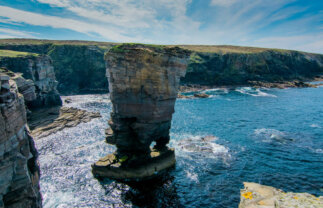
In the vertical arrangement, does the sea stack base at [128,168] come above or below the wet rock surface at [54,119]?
above

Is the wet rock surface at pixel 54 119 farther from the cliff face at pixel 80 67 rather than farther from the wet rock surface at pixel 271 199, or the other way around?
the cliff face at pixel 80 67

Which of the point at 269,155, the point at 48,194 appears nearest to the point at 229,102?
the point at 269,155

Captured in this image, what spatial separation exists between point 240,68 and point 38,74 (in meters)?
114

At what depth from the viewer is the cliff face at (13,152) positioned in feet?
30.4

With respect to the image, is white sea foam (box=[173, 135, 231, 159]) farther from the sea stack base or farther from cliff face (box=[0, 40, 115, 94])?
cliff face (box=[0, 40, 115, 94])

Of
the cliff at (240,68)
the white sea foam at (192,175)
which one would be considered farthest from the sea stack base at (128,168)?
the cliff at (240,68)

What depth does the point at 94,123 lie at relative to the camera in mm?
53969

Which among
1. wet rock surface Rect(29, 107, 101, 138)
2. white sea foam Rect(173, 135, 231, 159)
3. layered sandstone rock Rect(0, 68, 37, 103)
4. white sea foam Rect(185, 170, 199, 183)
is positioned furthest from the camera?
wet rock surface Rect(29, 107, 101, 138)

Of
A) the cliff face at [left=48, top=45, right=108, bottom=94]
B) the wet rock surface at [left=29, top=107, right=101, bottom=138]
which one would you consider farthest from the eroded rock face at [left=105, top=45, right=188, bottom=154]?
the cliff face at [left=48, top=45, right=108, bottom=94]

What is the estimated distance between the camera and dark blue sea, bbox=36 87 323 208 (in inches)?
982

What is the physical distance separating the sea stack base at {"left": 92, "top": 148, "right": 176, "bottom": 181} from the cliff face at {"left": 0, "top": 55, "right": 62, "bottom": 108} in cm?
3867

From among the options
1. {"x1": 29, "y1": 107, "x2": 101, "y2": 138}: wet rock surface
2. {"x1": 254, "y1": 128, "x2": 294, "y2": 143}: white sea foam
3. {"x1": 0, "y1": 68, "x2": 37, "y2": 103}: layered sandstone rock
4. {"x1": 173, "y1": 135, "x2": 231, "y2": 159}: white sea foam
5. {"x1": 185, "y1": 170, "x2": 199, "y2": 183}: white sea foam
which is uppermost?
{"x1": 0, "y1": 68, "x2": 37, "y2": 103}: layered sandstone rock

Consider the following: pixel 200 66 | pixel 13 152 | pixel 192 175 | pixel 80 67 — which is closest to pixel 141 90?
pixel 192 175

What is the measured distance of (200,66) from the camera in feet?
403
